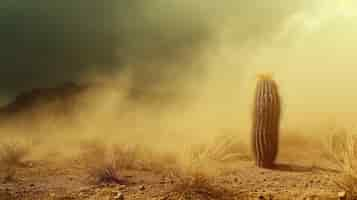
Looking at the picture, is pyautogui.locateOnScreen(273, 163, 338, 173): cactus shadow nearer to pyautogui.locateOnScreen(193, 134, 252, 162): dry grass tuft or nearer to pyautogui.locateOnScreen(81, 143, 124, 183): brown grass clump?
pyautogui.locateOnScreen(193, 134, 252, 162): dry grass tuft

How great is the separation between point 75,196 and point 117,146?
9.22 feet

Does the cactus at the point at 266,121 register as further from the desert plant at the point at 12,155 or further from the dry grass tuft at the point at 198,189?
the desert plant at the point at 12,155

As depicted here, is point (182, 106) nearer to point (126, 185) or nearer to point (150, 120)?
point (150, 120)

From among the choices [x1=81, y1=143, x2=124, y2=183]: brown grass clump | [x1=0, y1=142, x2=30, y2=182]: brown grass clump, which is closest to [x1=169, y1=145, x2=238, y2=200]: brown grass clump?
[x1=81, y1=143, x2=124, y2=183]: brown grass clump

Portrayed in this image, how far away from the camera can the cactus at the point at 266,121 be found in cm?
736

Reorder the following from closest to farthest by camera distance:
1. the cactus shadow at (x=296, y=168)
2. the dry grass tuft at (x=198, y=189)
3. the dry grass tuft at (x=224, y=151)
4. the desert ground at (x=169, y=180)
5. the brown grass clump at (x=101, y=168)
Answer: the dry grass tuft at (x=198, y=189), the desert ground at (x=169, y=180), the brown grass clump at (x=101, y=168), the cactus shadow at (x=296, y=168), the dry grass tuft at (x=224, y=151)

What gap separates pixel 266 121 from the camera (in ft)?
24.2

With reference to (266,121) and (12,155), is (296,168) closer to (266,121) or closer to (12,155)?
(266,121)

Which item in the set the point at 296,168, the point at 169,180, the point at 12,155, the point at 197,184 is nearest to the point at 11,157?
the point at 12,155

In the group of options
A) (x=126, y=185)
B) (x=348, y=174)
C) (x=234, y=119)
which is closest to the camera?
(x=348, y=174)

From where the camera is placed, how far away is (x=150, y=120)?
12.1m

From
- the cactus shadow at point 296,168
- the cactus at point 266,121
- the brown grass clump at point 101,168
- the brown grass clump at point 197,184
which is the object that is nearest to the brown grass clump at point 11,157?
the brown grass clump at point 101,168

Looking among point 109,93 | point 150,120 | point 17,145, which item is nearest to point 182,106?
point 150,120

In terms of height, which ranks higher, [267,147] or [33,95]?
[33,95]
